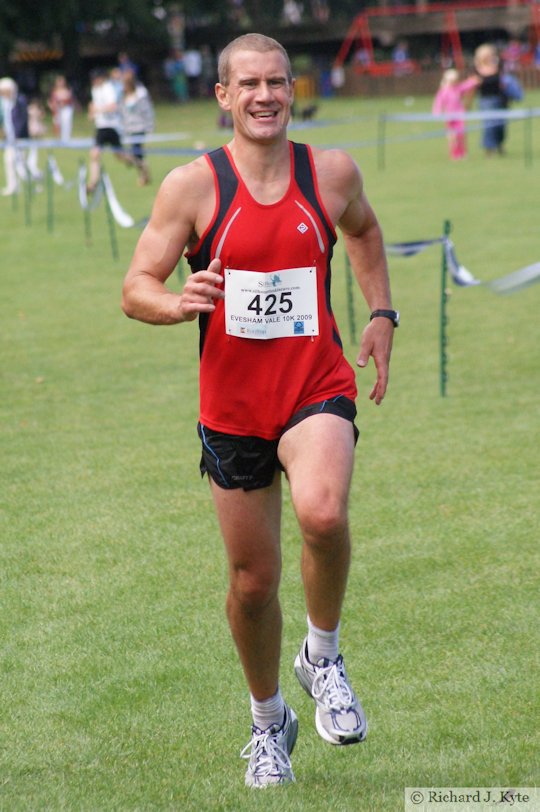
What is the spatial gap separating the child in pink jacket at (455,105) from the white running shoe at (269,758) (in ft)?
79.0

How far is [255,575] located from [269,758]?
627 mm

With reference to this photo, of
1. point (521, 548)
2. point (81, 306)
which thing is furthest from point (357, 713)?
point (81, 306)

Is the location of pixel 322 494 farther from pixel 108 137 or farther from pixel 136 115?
pixel 136 115

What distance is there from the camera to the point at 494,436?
28.6ft

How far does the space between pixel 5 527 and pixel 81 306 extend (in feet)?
23.9

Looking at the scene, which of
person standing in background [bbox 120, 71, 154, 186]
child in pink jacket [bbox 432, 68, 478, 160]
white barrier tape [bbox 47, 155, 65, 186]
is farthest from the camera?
child in pink jacket [bbox 432, 68, 478, 160]

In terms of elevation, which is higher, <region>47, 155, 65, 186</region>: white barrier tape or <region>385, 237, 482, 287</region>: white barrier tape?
<region>385, 237, 482, 287</region>: white barrier tape

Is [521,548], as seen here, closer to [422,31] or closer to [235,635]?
[235,635]

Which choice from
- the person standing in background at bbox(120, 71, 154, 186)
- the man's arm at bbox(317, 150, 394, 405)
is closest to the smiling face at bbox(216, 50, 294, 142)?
the man's arm at bbox(317, 150, 394, 405)

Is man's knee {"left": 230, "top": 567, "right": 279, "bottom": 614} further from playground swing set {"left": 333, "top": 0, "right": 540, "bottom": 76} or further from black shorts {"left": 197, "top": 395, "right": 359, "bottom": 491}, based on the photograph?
playground swing set {"left": 333, "top": 0, "right": 540, "bottom": 76}

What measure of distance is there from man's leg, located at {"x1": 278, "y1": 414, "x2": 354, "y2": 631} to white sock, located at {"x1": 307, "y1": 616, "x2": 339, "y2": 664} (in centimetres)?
9

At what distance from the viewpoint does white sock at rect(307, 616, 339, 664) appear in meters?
4.32

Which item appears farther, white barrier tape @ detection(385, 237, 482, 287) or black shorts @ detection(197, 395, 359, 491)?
white barrier tape @ detection(385, 237, 482, 287)

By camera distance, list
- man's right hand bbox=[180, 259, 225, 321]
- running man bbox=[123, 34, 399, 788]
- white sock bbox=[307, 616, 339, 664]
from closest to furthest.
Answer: man's right hand bbox=[180, 259, 225, 321] → running man bbox=[123, 34, 399, 788] → white sock bbox=[307, 616, 339, 664]
